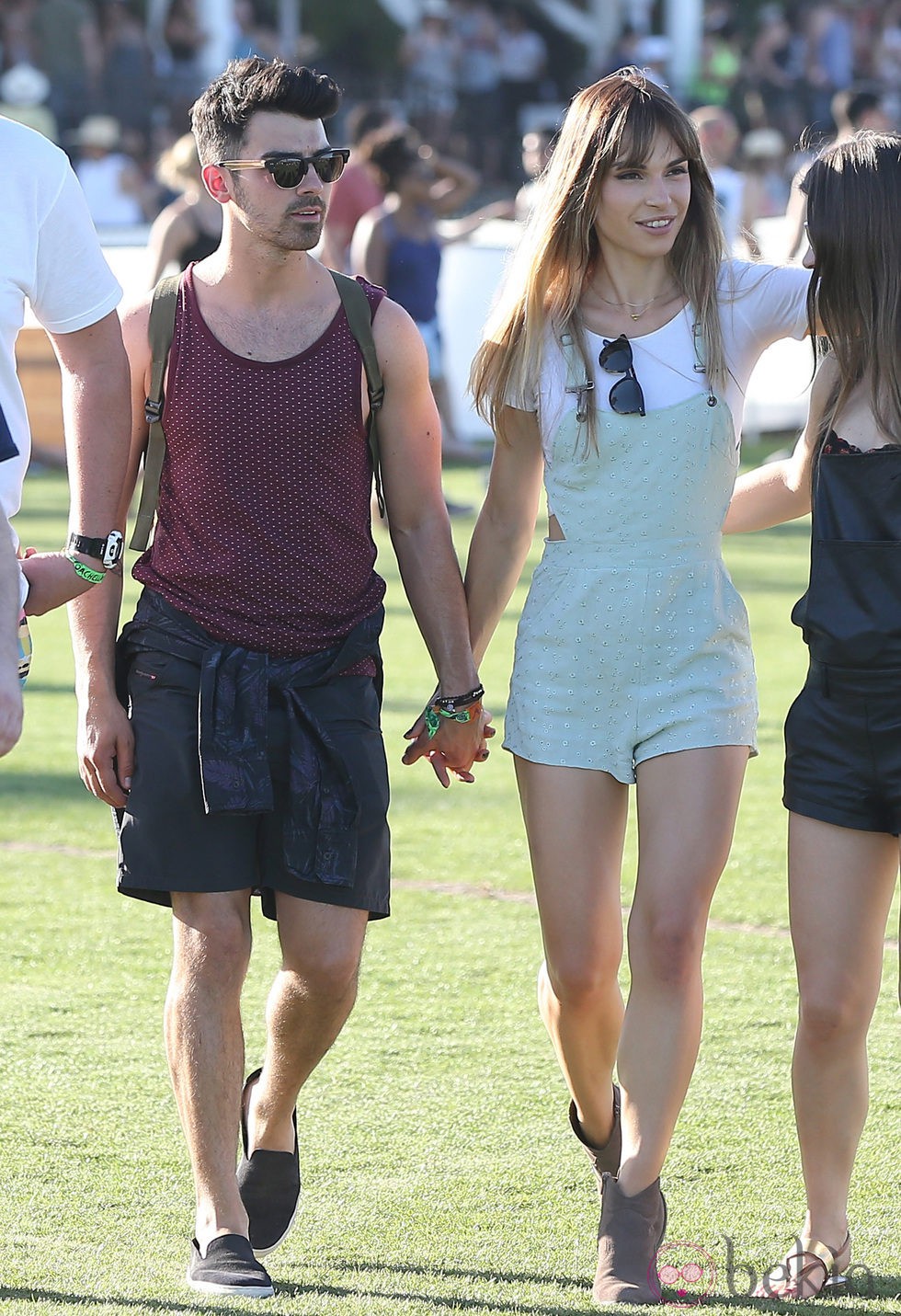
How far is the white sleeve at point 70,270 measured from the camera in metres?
3.41

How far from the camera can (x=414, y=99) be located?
2608 centimetres

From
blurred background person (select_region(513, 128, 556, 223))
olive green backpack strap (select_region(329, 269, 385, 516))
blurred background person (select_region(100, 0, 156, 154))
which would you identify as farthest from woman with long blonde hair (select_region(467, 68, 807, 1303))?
blurred background person (select_region(100, 0, 156, 154))

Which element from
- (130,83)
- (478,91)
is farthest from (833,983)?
(478,91)

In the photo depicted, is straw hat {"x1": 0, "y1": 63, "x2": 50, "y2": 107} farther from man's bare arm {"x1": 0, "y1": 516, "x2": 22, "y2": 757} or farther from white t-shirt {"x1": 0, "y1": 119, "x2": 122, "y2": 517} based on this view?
man's bare arm {"x1": 0, "y1": 516, "x2": 22, "y2": 757}

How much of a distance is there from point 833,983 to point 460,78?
2496 centimetres

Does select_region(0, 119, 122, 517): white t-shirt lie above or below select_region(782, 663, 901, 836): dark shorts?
above

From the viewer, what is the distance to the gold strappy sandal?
3.46 metres

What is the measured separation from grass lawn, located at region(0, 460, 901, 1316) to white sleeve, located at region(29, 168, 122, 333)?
5.59 ft

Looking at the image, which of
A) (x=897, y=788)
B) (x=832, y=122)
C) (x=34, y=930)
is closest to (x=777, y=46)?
(x=832, y=122)

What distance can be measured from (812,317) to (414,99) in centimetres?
2351

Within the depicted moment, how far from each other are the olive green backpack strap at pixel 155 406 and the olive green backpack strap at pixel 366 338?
32 centimetres

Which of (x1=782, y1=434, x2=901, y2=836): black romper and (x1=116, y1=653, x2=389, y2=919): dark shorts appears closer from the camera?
(x1=782, y1=434, x2=901, y2=836): black romper

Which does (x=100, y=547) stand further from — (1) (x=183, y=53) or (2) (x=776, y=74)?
(2) (x=776, y=74)

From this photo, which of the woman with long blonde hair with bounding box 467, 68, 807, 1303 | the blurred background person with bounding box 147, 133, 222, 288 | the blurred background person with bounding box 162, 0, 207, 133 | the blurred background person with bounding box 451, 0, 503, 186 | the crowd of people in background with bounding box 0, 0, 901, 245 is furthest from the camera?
the blurred background person with bounding box 451, 0, 503, 186
